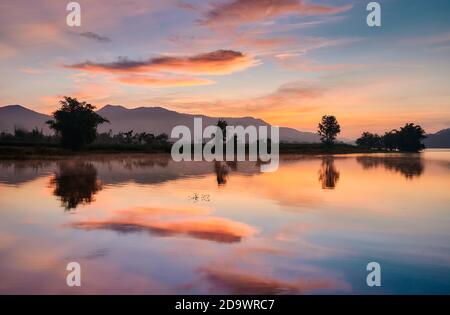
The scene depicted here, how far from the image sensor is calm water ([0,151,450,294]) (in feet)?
32.9

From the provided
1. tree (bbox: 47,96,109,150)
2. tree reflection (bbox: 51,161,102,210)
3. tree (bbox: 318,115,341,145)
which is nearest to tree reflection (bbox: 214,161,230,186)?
tree reflection (bbox: 51,161,102,210)

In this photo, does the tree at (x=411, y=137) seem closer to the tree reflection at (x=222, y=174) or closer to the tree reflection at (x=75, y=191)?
the tree reflection at (x=222, y=174)

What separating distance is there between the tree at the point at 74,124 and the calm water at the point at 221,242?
64.9 metres

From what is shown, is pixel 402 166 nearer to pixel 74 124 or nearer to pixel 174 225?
pixel 174 225

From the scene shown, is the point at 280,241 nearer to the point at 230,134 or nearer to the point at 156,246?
the point at 156,246

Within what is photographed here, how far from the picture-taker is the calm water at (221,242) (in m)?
10.0

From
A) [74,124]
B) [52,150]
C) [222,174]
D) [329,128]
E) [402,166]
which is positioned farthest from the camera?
[329,128]

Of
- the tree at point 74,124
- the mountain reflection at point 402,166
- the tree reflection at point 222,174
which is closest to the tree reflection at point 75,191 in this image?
the tree reflection at point 222,174

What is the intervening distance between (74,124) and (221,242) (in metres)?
81.1

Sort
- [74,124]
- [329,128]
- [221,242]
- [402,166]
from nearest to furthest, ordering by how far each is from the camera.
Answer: [221,242], [402,166], [74,124], [329,128]

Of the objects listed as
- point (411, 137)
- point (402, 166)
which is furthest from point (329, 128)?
point (402, 166)

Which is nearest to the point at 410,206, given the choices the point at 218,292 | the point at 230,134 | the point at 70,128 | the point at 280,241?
the point at 280,241

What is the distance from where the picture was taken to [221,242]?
46.2 feet
